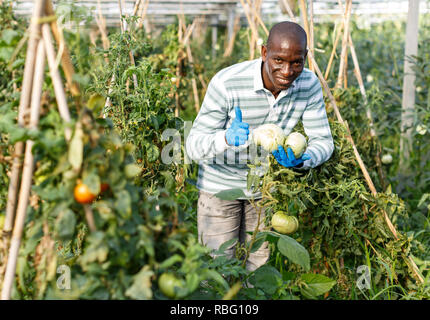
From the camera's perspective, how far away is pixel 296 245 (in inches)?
49.1

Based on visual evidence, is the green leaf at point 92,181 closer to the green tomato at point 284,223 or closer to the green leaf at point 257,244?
the green leaf at point 257,244

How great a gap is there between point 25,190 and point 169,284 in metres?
0.36

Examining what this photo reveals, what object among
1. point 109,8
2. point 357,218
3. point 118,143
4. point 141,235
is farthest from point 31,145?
point 109,8

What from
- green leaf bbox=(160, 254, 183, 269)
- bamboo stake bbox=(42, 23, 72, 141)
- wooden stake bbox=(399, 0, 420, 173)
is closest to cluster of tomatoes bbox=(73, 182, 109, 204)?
bamboo stake bbox=(42, 23, 72, 141)

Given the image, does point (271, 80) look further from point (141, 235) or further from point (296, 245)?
point (141, 235)

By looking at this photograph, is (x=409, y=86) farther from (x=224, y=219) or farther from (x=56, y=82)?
(x=56, y=82)

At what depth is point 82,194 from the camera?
3.03 feet

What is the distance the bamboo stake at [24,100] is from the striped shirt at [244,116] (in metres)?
0.80

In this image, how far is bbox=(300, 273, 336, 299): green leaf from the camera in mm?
1413

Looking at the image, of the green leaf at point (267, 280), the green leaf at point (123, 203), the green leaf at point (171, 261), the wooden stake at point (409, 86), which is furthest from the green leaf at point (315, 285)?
the wooden stake at point (409, 86)

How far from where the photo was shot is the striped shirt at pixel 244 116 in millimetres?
1779

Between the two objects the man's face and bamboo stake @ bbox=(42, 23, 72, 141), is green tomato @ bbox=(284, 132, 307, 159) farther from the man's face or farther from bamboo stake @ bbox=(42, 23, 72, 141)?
bamboo stake @ bbox=(42, 23, 72, 141)

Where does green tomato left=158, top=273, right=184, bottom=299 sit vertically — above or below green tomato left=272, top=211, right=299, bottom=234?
above

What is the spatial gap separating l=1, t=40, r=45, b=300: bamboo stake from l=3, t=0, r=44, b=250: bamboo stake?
2 centimetres
